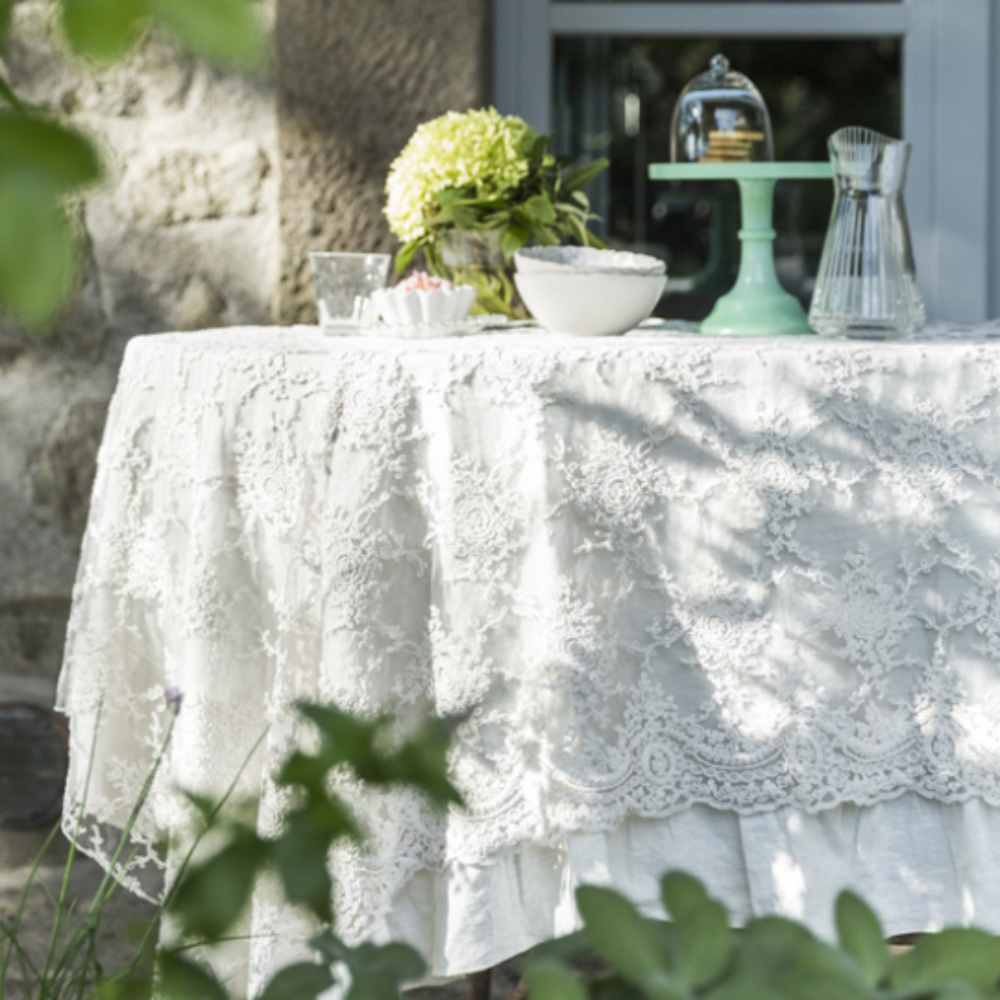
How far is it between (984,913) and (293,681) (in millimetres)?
741

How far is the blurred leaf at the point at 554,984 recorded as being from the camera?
291mm

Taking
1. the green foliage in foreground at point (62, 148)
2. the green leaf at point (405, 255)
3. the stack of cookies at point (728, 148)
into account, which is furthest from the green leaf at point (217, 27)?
the stack of cookies at point (728, 148)

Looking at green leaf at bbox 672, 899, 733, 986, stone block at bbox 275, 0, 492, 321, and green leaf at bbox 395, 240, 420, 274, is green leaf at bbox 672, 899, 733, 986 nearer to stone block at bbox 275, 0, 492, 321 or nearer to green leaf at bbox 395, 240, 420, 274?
green leaf at bbox 395, 240, 420, 274

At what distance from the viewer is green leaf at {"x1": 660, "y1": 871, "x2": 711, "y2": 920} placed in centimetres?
32

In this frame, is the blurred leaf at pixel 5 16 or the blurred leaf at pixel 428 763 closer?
the blurred leaf at pixel 5 16

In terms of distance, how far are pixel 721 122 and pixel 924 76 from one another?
0.60 m

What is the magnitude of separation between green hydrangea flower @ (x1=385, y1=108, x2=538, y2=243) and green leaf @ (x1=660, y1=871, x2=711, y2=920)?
1.42 metres

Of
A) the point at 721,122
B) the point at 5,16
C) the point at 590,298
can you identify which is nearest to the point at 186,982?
the point at 5,16

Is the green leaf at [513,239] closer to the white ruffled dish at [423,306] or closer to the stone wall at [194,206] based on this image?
the white ruffled dish at [423,306]

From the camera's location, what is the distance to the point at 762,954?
0.32 metres

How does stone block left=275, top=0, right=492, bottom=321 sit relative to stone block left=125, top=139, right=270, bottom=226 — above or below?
above

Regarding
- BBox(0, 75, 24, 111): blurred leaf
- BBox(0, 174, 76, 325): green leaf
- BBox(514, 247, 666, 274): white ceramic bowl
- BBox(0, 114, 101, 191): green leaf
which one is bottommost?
BBox(0, 174, 76, 325): green leaf

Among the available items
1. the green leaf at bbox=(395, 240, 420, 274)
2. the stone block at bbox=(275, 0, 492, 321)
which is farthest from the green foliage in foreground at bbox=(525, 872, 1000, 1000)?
the stone block at bbox=(275, 0, 492, 321)

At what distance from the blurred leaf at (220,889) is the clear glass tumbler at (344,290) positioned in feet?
4.24
